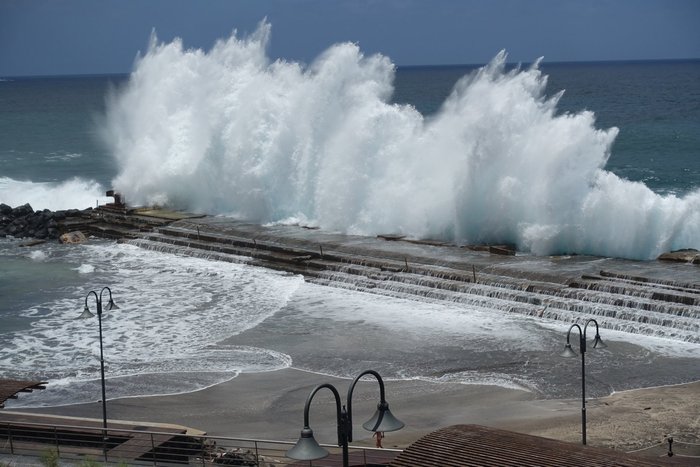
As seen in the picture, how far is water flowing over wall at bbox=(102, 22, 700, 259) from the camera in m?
29.0

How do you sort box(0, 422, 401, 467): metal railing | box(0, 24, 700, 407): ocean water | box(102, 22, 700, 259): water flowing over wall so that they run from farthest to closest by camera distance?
box(102, 22, 700, 259): water flowing over wall → box(0, 24, 700, 407): ocean water → box(0, 422, 401, 467): metal railing

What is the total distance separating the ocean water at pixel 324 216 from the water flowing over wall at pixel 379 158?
0.06 meters

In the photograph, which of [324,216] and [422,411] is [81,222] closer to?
[324,216]

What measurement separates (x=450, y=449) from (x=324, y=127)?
26493 millimetres

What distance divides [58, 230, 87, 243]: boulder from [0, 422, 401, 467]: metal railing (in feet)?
69.4

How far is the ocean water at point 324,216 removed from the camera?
A: 20500 millimetres

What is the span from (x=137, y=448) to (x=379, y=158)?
2168 cm

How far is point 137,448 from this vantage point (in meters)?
14.5

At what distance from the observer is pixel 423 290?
2550 centimetres

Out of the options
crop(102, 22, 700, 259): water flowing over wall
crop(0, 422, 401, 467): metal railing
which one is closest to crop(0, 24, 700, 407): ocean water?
crop(102, 22, 700, 259): water flowing over wall

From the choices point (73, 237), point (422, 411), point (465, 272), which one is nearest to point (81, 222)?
point (73, 237)

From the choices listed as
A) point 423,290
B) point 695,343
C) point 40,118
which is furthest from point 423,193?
point 40,118

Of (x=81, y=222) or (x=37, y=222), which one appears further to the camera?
(x=81, y=222)

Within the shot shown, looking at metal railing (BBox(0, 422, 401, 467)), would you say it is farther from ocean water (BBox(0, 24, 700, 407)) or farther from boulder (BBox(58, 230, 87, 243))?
boulder (BBox(58, 230, 87, 243))
